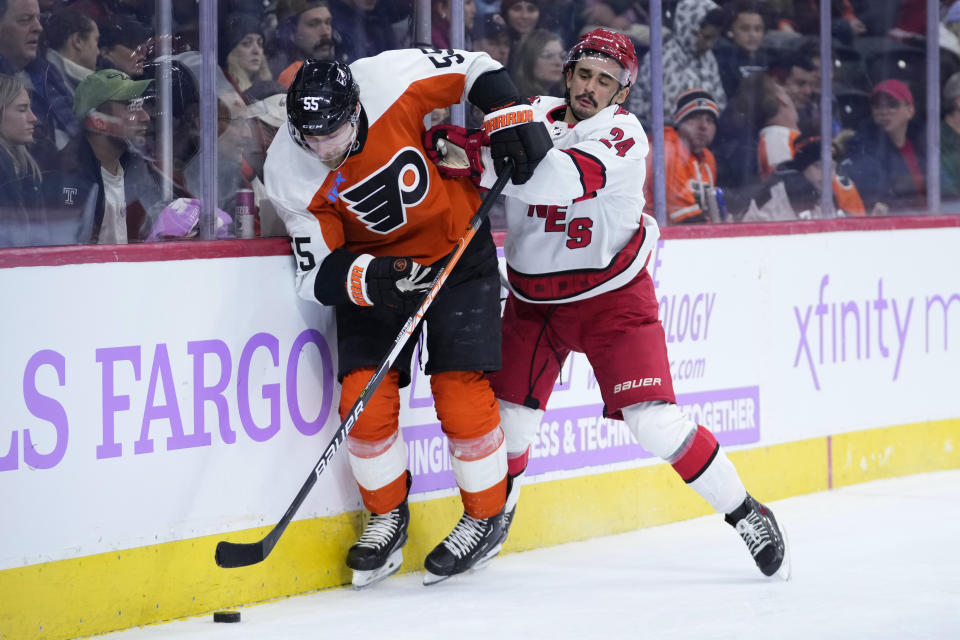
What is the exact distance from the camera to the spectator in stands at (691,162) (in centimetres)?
395

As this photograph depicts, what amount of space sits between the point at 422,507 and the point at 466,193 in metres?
0.79

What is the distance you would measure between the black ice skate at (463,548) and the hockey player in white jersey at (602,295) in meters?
0.19

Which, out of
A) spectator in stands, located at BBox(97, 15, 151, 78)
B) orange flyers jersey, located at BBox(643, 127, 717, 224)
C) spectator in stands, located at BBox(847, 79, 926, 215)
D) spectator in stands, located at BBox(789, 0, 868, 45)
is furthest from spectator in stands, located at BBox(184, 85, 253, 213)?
spectator in stands, located at BBox(847, 79, 926, 215)

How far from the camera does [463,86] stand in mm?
2996

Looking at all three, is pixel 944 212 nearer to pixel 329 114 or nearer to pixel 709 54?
pixel 709 54

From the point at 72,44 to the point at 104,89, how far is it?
0.12 metres

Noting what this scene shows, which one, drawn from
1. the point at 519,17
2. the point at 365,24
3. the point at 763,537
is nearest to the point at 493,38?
the point at 519,17

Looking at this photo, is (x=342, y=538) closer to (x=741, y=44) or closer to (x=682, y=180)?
(x=682, y=180)

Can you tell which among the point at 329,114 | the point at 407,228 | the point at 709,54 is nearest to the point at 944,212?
the point at 709,54

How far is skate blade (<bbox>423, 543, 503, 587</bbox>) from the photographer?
305 centimetres

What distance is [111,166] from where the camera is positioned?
2.79m

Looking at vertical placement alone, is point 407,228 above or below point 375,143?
below

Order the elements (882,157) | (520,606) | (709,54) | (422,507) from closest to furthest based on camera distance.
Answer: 1. (520,606)
2. (422,507)
3. (709,54)
4. (882,157)

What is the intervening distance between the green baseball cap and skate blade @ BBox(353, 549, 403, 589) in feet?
3.82
